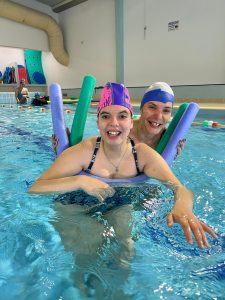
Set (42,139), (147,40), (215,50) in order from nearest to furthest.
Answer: (42,139)
(215,50)
(147,40)

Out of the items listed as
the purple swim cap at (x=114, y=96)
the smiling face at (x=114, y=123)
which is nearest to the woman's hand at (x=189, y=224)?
the smiling face at (x=114, y=123)

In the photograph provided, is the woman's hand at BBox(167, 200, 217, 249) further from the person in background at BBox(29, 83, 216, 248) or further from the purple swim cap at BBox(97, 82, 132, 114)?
the purple swim cap at BBox(97, 82, 132, 114)

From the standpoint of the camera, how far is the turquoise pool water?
139 centimetres

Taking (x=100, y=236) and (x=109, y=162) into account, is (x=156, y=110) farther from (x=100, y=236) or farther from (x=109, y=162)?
(x=100, y=236)

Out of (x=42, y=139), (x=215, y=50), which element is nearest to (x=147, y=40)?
(x=215, y=50)

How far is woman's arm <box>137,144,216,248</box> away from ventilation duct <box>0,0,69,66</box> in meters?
14.1

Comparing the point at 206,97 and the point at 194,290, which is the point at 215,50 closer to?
the point at 206,97

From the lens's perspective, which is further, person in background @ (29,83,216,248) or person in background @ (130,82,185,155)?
person in background @ (130,82,185,155)

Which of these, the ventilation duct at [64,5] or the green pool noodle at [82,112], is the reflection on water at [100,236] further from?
the ventilation duct at [64,5]

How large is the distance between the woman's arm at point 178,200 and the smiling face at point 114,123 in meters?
0.28

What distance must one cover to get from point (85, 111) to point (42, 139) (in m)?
3.18

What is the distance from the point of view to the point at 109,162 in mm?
2178

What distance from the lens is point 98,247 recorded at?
163cm

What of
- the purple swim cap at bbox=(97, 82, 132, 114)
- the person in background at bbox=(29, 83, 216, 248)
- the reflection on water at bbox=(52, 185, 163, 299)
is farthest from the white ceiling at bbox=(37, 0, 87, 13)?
the reflection on water at bbox=(52, 185, 163, 299)
